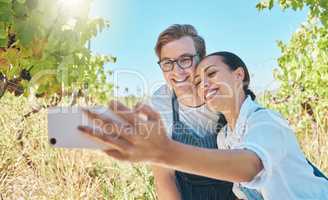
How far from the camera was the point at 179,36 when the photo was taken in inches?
93.4

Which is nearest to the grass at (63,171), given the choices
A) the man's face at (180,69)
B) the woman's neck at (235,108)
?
the man's face at (180,69)

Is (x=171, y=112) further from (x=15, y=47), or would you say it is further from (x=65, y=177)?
(x=65, y=177)

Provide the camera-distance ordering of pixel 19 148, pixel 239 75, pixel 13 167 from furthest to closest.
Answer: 1. pixel 19 148
2. pixel 13 167
3. pixel 239 75

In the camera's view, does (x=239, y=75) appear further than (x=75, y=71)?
No

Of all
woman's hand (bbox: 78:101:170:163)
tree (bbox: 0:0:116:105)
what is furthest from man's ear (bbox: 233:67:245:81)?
woman's hand (bbox: 78:101:170:163)

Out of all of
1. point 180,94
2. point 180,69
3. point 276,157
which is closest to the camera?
point 276,157

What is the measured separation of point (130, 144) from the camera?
1019mm

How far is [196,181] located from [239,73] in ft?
2.41

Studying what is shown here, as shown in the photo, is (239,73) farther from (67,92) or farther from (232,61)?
(67,92)

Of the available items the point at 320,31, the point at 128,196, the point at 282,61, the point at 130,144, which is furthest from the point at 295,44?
the point at 130,144

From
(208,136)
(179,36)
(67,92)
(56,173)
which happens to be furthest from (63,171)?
(179,36)

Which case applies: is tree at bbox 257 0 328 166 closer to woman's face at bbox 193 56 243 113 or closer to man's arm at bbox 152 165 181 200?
man's arm at bbox 152 165 181 200

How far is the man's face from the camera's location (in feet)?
7.45

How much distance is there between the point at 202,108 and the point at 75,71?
0.62 meters
